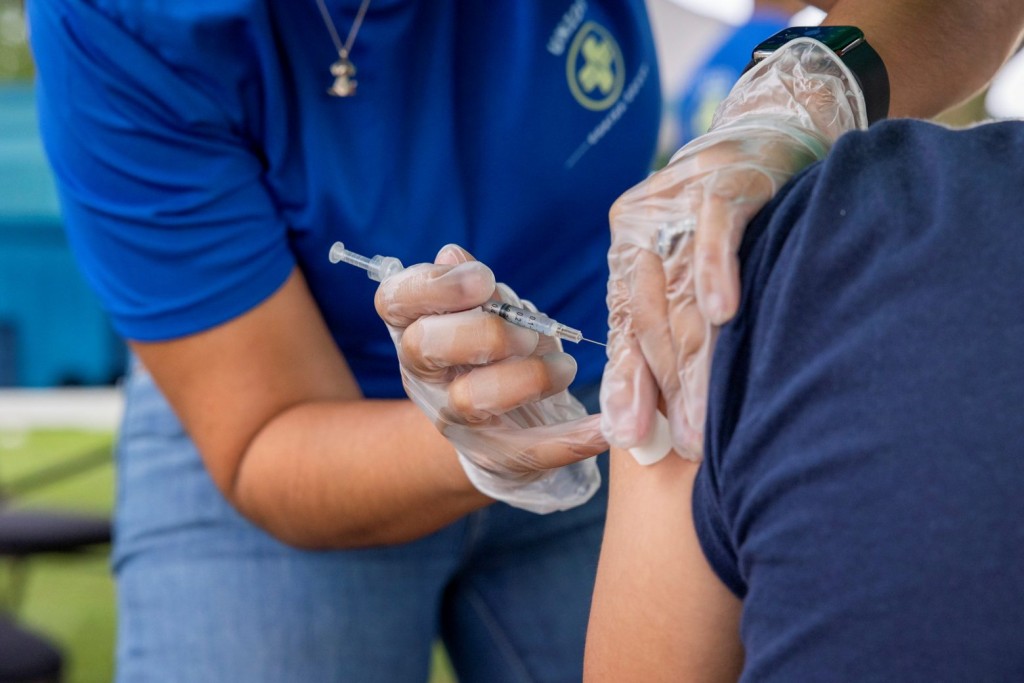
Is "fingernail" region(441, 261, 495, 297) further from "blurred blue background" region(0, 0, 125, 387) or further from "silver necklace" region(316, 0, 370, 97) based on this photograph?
"blurred blue background" region(0, 0, 125, 387)

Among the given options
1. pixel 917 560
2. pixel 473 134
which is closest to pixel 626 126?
pixel 473 134

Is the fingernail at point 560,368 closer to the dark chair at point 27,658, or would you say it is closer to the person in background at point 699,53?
the dark chair at point 27,658

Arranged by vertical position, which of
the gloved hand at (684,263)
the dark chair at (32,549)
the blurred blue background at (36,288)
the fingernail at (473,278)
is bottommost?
the blurred blue background at (36,288)

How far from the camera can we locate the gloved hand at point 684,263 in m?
0.68

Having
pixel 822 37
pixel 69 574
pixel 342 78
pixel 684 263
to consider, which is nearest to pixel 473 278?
pixel 684 263

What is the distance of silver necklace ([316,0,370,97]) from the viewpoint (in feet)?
4.07

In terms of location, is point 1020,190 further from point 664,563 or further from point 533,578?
point 533,578

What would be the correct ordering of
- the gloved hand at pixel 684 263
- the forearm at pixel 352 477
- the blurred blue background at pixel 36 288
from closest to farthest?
the gloved hand at pixel 684 263
the forearm at pixel 352 477
the blurred blue background at pixel 36 288

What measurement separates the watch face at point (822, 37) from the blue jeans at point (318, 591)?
2.18 feet

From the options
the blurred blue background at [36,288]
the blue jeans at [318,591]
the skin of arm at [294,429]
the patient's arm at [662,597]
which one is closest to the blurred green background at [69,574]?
the blurred blue background at [36,288]

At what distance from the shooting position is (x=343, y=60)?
49.3 inches

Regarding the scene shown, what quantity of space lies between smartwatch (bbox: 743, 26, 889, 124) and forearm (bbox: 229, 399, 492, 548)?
534 millimetres

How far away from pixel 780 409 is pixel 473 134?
0.83m

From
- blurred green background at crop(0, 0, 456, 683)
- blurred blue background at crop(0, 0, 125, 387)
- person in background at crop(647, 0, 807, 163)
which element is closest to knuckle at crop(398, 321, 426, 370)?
blurred green background at crop(0, 0, 456, 683)
